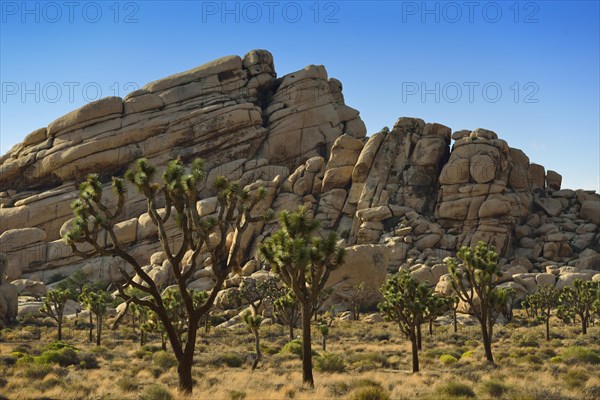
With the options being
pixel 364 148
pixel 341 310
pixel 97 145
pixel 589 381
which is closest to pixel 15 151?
pixel 97 145

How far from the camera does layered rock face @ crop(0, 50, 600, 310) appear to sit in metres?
71.7

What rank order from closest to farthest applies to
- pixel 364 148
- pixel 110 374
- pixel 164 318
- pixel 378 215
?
pixel 164 318 → pixel 110 374 → pixel 378 215 → pixel 364 148

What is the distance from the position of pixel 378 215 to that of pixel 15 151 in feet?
217

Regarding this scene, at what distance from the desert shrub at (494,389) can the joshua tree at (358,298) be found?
4142 centimetres

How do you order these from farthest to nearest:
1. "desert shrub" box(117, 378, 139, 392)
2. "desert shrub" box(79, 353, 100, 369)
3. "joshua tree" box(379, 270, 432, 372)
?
"joshua tree" box(379, 270, 432, 372) → "desert shrub" box(79, 353, 100, 369) → "desert shrub" box(117, 378, 139, 392)

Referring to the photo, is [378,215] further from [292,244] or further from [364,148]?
[292,244]

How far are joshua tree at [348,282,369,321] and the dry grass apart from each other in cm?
1051

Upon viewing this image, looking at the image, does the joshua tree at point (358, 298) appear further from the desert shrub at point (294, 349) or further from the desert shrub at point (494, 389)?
the desert shrub at point (494, 389)

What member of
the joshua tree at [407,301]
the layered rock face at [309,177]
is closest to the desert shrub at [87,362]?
the joshua tree at [407,301]

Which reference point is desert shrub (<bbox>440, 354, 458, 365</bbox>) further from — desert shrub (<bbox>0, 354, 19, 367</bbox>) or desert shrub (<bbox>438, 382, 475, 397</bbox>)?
desert shrub (<bbox>0, 354, 19, 367</bbox>)

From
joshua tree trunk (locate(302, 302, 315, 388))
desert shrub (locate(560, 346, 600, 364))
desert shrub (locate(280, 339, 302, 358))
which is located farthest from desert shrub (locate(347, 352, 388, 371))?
desert shrub (locate(560, 346, 600, 364))

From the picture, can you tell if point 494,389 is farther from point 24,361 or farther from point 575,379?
point 24,361

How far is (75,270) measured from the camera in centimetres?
7744

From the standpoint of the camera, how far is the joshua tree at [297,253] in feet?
66.5
